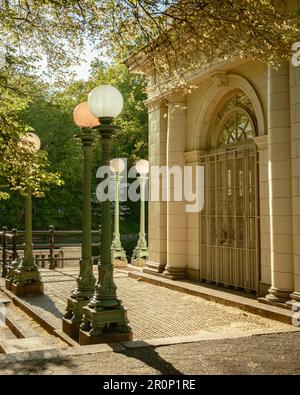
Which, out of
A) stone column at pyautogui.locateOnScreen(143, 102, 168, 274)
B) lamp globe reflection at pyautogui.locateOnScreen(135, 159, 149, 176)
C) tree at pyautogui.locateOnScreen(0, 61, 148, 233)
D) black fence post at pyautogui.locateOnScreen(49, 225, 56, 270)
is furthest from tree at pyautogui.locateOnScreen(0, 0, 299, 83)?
tree at pyautogui.locateOnScreen(0, 61, 148, 233)

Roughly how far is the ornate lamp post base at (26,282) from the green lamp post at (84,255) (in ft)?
11.1

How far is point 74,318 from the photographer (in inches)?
255

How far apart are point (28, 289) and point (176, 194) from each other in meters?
4.01

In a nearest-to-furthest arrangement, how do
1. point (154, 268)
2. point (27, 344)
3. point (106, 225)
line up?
point (106, 225) → point (27, 344) → point (154, 268)

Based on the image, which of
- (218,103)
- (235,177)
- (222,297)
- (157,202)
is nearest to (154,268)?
(157,202)

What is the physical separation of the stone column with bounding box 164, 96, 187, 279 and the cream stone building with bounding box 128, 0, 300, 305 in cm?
2

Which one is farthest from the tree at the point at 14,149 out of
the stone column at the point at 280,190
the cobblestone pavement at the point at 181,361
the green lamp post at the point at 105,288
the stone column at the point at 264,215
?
the stone column at the point at 264,215

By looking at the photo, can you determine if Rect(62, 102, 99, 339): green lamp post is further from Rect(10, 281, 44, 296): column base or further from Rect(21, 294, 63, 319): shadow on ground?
Rect(10, 281, 44, 296): column base

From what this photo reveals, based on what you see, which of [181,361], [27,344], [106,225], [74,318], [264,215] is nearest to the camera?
[181,361]

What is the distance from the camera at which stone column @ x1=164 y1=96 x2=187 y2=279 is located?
1141 centimetres

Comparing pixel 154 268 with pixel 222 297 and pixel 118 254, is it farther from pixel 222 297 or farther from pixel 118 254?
pixel 118 254

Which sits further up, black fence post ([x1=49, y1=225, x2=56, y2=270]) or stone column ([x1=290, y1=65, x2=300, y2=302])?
stone column ([x1=290, y1=65, x2=300, y2=302])

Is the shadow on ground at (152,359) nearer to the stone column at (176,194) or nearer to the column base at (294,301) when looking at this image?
the column base at (294,301)

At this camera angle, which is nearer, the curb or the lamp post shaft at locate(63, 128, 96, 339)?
the curb
